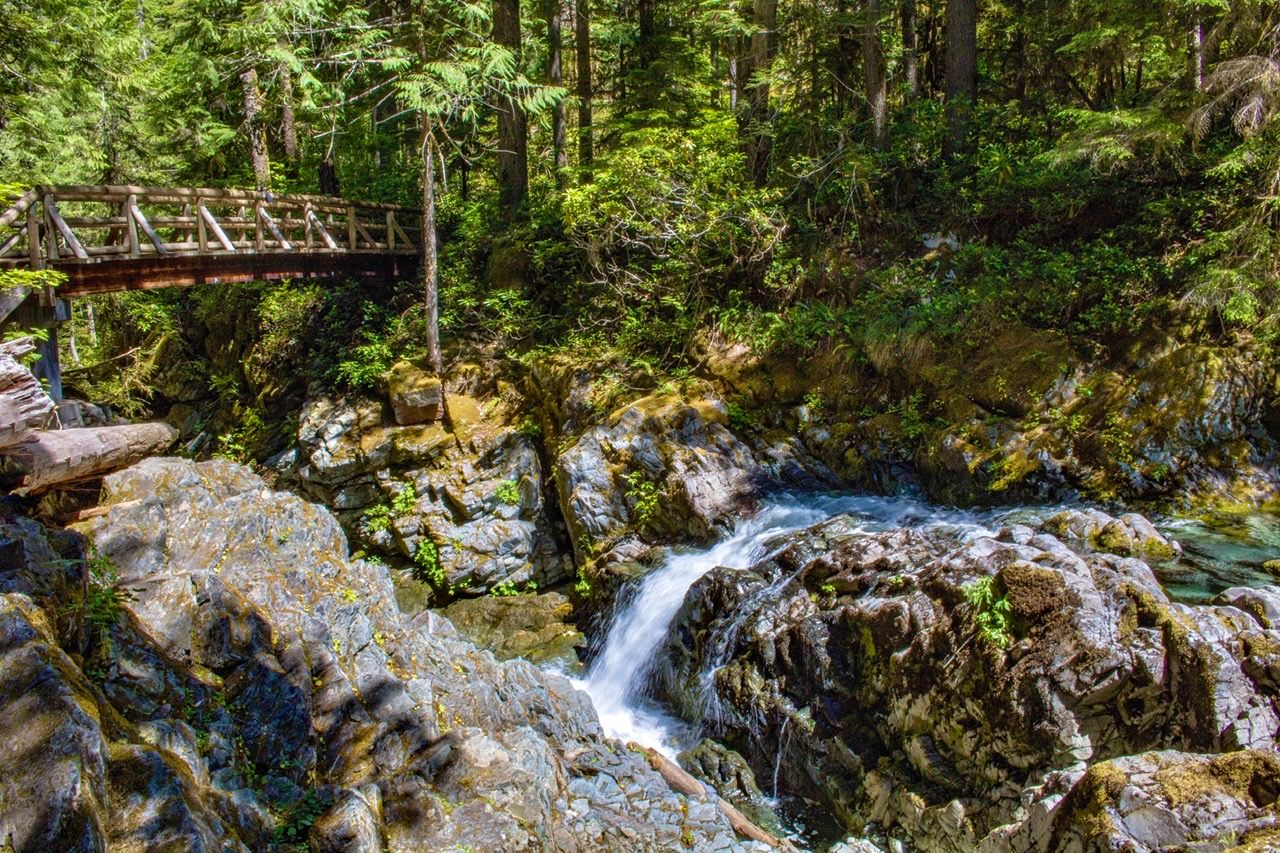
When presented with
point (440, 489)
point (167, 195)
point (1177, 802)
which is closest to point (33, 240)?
point (167, 195)

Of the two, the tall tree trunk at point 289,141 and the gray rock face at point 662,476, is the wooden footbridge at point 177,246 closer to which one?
the tall tree trunk at point 289,141

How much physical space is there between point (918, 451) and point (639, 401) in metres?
4.88

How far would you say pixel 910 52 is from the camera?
16844 millimetres

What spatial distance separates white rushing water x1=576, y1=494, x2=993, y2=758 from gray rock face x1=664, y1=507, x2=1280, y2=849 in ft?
2.80

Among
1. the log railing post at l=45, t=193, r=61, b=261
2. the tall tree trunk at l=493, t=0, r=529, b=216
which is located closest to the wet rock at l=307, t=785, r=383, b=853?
the log railing post at l=45, t=193, r=61, b=261

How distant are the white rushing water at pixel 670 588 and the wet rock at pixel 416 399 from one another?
6356 millimetres

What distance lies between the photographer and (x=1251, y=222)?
9148 mm

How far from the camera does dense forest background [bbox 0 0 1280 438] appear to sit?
10.5 m

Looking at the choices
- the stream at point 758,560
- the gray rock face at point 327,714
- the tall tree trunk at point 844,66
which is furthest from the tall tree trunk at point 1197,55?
the gray rock face at point 327,714

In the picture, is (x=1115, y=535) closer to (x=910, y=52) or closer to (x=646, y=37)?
(x=910, y=52)

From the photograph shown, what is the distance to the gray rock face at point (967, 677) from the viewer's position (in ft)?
17.7

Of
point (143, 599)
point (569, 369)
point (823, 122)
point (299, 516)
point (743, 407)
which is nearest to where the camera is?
point (143, 599)

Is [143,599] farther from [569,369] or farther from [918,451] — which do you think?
[918,451]

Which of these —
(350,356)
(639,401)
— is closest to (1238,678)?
(639,401)
